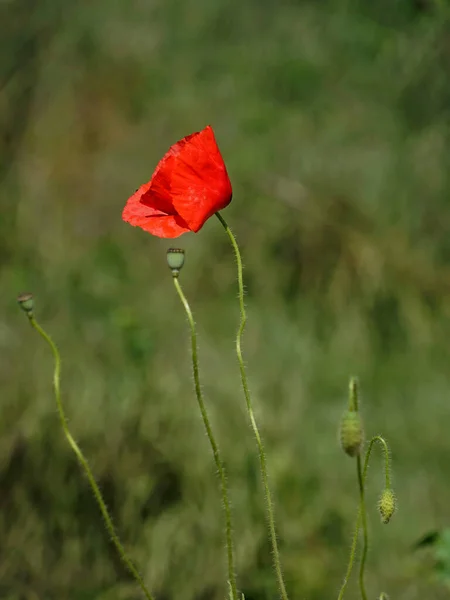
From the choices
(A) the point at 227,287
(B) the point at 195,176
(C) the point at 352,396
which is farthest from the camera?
(A) the point at 227,287

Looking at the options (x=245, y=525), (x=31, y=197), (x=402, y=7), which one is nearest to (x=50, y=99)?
(x=31, y=197)

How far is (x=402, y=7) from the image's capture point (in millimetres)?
4199

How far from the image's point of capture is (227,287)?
10.9ft

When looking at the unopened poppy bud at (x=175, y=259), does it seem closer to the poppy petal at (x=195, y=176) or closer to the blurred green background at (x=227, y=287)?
the poppy petal at (x=195, y=176)

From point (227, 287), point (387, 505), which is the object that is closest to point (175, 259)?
point (387, 505)

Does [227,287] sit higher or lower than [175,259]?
lower

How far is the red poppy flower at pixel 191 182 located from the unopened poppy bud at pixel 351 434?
291 mm

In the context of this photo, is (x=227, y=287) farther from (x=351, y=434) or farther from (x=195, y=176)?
(x=351, y=434)

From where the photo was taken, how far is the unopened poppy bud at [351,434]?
3.36ft

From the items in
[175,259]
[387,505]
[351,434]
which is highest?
[175,259]

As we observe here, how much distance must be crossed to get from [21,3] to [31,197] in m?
0.93

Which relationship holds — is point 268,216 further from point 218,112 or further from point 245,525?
point 245,525

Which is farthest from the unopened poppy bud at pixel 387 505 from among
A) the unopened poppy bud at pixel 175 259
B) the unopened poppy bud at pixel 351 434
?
the unopened poppy bud at pixel 175 259

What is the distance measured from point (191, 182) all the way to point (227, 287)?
213cm
